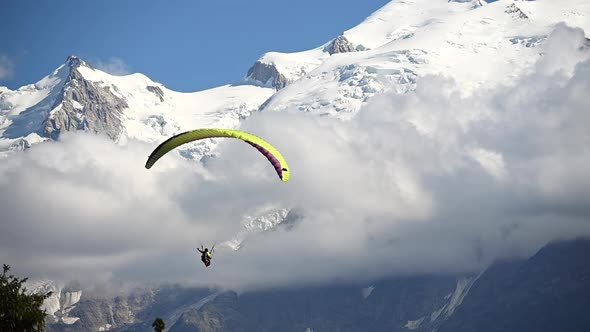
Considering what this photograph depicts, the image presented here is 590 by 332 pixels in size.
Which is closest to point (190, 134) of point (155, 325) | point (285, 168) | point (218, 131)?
point (218, 131)

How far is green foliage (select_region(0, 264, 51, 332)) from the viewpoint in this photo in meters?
79.1

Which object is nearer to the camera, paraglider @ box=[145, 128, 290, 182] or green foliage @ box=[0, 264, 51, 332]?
green foliage @ box=[0, 264, 51, 332]

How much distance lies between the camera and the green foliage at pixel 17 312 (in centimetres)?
7906

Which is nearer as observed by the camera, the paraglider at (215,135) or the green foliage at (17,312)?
the green foliage at (17,312)

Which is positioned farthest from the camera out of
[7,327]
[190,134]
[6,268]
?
[190,134]

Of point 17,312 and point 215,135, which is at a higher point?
point 215,135

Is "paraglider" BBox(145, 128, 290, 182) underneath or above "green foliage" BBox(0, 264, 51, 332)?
above

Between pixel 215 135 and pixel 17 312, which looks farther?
pixel 215 135

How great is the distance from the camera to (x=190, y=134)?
9531 cm

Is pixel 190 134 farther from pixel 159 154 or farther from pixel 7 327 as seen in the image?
pixel 7 327

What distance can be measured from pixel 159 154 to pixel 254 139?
368 inches

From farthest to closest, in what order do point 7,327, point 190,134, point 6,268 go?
point 190,134 → point 6,268 → point 7,327

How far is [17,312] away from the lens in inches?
3120

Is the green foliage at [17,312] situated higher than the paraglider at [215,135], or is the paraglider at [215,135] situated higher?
the paraglider at [215,135]
